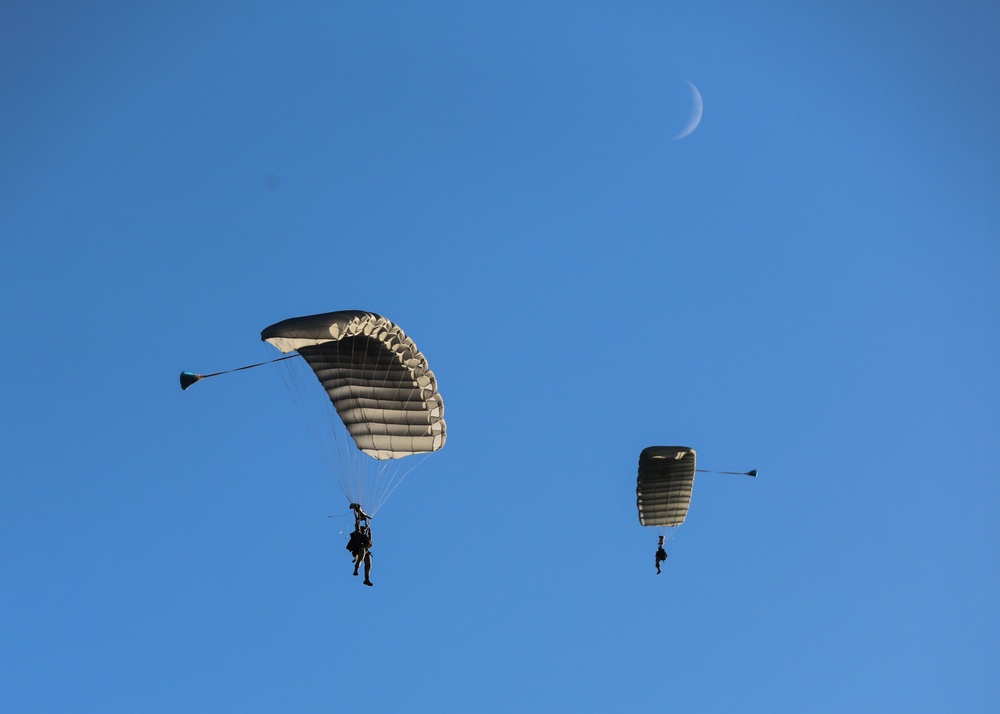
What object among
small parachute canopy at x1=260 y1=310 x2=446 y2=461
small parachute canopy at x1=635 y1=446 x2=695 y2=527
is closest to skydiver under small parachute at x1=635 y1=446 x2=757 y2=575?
small parachute canopy at x1=635 y1=446 x2=695 y2=527

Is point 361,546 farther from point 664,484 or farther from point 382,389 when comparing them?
point 664,484

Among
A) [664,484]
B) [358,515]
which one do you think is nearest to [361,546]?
[358,515]

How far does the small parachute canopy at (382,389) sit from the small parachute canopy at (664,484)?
395 inches

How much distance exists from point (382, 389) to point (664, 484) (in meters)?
13.5

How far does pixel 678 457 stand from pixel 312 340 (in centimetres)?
1498

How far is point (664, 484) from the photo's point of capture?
36.1 meters

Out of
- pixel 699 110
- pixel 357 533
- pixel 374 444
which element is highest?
pixel 699 110

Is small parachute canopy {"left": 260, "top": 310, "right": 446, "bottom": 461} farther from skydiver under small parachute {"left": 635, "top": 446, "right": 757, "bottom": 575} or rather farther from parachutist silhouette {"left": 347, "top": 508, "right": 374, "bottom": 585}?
skydiver under small parachute {"left": 635, "top": 446, "right": 757, "bottom": 575}

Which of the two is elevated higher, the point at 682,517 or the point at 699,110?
the point at 699,110

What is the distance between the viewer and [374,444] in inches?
1016

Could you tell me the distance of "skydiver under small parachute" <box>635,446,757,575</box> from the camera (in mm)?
34250

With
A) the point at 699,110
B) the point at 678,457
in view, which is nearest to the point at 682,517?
the point at 678,457

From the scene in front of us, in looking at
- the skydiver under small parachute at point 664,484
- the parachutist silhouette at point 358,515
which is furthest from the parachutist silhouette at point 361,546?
the skydiver under small parachute at point 664,484

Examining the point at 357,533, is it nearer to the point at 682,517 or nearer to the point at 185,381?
the point at 185,381
